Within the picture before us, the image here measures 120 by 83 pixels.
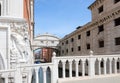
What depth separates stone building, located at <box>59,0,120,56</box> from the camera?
13.1 m

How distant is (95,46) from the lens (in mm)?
16438

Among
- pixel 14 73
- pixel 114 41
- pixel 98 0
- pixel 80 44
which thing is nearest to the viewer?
pixel 14 73

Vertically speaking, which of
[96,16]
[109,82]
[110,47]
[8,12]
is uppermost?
[96,16]

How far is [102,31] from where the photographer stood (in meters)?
15.1

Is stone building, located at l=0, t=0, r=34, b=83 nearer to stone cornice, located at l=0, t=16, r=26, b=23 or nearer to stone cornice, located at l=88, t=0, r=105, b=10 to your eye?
stone cornice, located at l=0, t=16, r=26, b=23

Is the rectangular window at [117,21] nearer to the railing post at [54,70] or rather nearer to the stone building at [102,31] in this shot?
the stone building at [102,31]

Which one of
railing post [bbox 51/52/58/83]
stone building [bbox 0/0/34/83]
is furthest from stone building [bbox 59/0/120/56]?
stone building [bbox 0/0/34/83]

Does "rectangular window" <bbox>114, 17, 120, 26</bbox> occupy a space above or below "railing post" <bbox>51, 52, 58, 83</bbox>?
above

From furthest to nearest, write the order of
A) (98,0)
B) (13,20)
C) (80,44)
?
1. (80,44)
2. (98,0)
3. (13,20)

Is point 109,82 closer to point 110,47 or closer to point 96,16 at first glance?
point 110,47

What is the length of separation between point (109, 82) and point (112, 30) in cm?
770

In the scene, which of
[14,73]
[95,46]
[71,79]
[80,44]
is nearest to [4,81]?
[14,73]

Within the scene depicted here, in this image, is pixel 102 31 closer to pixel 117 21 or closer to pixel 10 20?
pixel 117 21

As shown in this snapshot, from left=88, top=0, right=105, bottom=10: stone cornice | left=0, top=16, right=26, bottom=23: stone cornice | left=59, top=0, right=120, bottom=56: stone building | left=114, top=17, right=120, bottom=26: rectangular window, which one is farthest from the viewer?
left=88, top=0, right=105, bottom=10: stone cornice
